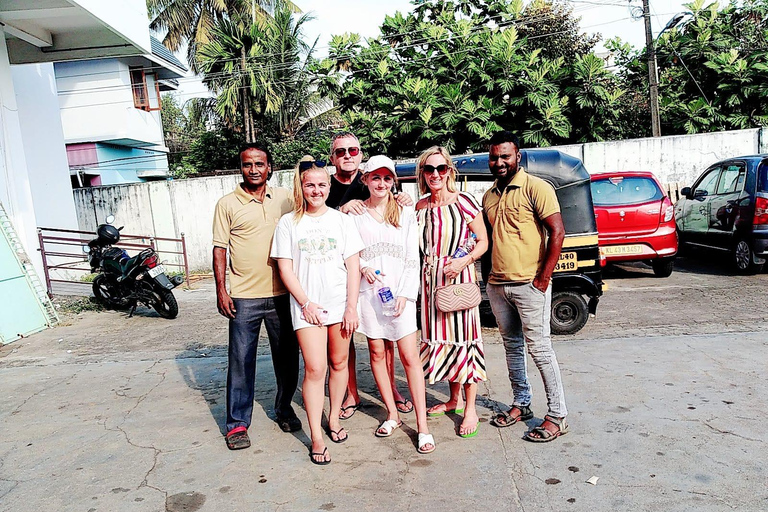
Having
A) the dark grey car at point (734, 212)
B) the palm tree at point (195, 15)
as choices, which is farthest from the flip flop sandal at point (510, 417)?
the palm tree at point (195, 15)

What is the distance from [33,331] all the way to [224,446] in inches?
187

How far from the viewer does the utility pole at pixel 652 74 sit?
611 inches

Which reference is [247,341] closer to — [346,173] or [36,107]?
[346,173]

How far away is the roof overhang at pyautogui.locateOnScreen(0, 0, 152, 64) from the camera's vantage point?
8273 millimetres

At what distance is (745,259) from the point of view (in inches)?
331

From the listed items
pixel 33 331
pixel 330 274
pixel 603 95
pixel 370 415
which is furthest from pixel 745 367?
pixel 603 95

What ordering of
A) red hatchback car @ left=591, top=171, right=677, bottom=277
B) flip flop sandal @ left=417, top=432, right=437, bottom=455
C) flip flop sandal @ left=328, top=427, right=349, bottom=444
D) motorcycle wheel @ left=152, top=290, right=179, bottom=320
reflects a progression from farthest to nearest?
1. red hatchback car @ left=591, top=171, right=677, bottom=277
2. motorcycle wheel @ left=152, top=290, right=179, bottom=320
3. flip flop sandal @ left=328, top=427, right=349, bottom=444
4. flip flop sandal @ left=417, top=432, right=437, bottom=455

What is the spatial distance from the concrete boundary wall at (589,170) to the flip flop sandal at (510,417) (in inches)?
384

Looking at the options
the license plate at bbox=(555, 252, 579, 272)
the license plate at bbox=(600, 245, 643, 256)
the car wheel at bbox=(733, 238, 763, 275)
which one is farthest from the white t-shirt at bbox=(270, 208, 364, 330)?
the car wheel at bbox=(733, 238, 763, 275)

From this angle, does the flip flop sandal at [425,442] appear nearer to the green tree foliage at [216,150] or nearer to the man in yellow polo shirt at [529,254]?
the man in yellow polo shirt at [529,254]

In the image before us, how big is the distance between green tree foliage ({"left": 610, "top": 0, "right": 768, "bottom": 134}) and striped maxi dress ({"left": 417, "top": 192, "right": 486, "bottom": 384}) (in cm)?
1458

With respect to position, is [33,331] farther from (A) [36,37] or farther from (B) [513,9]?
(B) [513,9]

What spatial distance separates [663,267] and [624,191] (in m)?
1.32

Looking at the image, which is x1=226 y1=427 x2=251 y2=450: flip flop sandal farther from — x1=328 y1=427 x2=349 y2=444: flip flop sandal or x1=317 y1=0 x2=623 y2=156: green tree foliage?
x1=317 y1=0 x2=623 y2=156: green tree foliage
